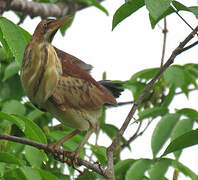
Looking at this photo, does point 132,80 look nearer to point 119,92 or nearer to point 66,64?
point 119,92

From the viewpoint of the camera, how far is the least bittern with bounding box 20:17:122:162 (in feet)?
8.31

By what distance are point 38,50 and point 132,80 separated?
1345 mm

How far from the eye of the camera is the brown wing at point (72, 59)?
2.97m

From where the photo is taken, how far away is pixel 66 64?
292 cm

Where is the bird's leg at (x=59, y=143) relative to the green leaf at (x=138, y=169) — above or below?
above

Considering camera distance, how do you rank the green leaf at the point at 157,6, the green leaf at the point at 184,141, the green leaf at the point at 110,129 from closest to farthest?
1. the green leaf at the point at 157,6
2. the green leaf at the point at 184,141
3. the green leaf at the point at 110,129

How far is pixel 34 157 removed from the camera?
2.90 m

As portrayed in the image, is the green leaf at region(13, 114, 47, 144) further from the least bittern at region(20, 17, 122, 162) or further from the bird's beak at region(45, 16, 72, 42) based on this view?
the bird's beak at region(45, 16, 72, 42)

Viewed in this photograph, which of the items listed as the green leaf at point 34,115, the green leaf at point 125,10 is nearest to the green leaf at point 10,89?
the green leaf at point 34,115

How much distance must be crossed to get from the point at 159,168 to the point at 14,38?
41.0 inches

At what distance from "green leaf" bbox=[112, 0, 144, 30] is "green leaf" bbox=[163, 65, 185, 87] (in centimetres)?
118

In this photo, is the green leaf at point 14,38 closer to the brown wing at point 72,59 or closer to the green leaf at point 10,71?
the brown wing at point 72,59

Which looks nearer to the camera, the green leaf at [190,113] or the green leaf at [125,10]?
the green leaf at [125,10]

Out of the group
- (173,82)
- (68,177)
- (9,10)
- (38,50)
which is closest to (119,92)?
(173,82)
